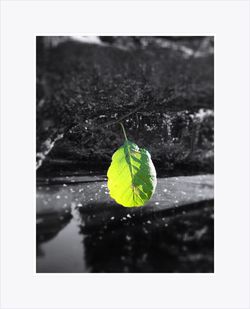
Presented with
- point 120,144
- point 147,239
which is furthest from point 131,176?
point 147,239

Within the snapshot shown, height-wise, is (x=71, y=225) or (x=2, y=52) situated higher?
(x=2, y=52)

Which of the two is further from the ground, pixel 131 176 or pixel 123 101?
pixel 123 101

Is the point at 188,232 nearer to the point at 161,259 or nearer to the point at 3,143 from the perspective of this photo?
the point at 161,259

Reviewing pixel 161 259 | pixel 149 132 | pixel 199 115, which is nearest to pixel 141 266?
pixel 161 259

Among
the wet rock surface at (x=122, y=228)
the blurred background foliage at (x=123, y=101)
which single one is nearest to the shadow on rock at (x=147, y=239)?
the wet rock surface at (x=122, y=228)

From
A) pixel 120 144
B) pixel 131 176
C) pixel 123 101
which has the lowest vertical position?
pixel 131 176

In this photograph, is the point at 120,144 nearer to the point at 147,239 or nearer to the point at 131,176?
the point at 131,176

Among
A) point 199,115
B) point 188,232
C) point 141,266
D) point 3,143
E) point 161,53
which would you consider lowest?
point 141,266

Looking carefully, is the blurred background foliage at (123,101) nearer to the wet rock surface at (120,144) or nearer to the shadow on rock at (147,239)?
the wet rock surface at (120,144)
